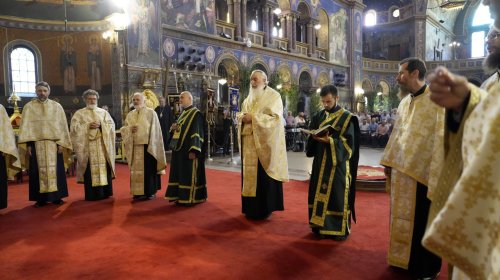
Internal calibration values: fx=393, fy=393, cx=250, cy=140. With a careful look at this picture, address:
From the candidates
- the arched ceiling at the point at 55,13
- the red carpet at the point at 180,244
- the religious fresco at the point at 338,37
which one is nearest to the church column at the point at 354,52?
the religious fresco at the point at 338,37

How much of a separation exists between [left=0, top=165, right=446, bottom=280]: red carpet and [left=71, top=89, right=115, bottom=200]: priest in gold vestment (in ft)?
1.48

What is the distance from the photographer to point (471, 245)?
3.53 feet

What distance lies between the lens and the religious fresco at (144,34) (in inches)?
515

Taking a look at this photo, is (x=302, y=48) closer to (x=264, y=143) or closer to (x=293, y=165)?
(x=293, y=165)

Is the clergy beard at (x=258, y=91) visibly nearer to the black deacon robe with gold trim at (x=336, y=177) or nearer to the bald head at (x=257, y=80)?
the bald head at (x=257, y=80)

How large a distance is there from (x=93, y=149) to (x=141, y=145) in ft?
2.64

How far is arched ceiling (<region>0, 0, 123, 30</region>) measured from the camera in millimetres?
14781

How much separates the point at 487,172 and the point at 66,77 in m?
17.1

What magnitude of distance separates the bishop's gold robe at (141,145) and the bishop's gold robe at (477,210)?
5453 mm

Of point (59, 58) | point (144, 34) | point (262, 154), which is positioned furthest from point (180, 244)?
point (59, 58)

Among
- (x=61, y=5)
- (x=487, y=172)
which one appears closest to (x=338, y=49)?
(x=61, y=5)

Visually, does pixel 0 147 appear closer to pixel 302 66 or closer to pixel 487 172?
pixel 487 172

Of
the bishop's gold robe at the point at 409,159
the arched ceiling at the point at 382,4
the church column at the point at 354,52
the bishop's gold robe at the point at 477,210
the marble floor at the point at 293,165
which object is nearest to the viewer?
the bishop's gold robe at the point at 477,210

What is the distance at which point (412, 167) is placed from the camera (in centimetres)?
289
